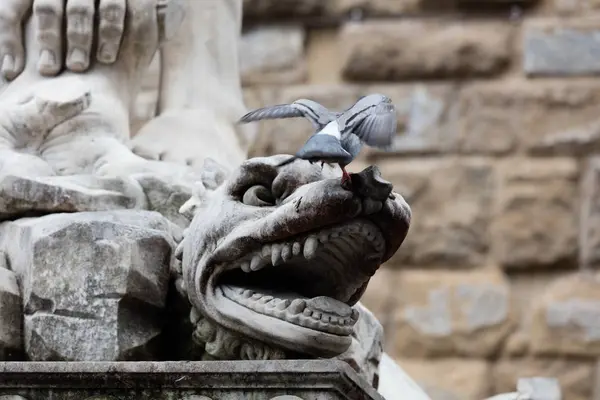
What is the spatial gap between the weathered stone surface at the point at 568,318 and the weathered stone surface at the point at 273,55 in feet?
2.76

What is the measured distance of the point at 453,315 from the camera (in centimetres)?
440

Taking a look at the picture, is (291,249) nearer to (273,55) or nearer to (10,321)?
(10,321)

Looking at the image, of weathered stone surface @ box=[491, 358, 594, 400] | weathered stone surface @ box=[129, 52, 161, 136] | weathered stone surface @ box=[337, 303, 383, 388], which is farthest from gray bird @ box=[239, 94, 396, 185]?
weathered stone surface @ box=[491, 358, 594, 400]

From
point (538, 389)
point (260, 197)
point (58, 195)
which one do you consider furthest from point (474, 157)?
point (260, 197)

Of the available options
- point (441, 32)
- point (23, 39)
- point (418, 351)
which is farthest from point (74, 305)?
point (441, 32)

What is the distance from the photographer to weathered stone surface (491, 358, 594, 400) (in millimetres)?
4309

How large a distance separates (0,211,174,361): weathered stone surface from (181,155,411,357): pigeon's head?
0.06 metres

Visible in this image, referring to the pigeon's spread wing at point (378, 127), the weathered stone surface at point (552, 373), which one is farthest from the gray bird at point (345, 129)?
the weathered stone surface at point (552, 373)

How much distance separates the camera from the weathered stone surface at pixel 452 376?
434 centimetres

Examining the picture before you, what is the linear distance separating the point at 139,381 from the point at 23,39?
30.7 inches

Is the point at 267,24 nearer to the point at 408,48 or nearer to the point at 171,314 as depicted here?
the point at 408,48

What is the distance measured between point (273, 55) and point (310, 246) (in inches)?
111

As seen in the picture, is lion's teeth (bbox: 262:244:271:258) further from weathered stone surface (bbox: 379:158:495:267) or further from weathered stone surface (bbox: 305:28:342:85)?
weathered stone surface (bbox: 305:28:342:85)

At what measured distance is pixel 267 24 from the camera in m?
4.68
